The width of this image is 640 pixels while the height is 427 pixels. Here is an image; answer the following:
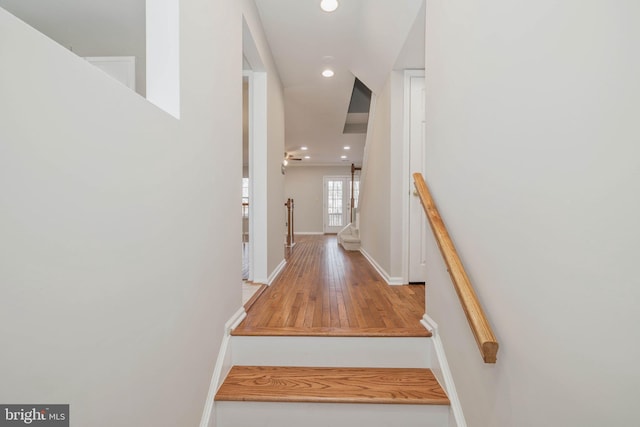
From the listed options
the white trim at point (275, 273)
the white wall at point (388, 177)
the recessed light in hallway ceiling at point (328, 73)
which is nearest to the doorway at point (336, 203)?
the white wall at point (388, 177)

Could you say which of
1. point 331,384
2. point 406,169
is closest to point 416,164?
point 406,169

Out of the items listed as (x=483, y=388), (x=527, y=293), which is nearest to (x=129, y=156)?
(x=527, y=293)

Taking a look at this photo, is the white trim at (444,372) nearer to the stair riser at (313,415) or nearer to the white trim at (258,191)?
the stair riser at (313,415)

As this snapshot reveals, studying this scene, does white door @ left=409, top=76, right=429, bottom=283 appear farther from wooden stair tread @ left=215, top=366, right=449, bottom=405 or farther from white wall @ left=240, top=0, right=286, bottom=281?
white wall @ left=240, top=0, right=286, bottom=281

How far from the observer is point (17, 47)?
0.52 m

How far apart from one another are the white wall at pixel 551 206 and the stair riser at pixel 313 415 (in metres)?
0.35

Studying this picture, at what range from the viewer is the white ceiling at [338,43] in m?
2.32

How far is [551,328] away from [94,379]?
1.25 m

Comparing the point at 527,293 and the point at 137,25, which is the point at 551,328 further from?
the point at 137,25

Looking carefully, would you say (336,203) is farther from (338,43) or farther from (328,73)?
(338,43)

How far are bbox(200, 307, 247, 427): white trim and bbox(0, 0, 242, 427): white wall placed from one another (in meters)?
0.07

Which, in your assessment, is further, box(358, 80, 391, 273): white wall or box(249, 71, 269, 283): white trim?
box(358, 80, 391, 273): white wall

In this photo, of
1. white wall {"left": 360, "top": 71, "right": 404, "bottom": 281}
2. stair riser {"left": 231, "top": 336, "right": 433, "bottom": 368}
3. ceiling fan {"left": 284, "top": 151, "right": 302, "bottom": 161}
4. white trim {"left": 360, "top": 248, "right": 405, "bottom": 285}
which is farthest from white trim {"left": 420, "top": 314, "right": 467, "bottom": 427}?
ceiling fan {"left": 284, "top": 151, "right": 302, "bottom": 161}

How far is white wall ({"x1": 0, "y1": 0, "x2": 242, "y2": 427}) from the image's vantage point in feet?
1.75
